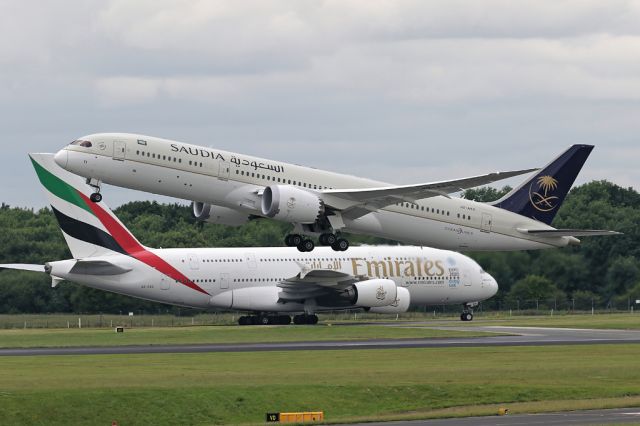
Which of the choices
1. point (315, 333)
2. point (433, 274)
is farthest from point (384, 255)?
point (315, 333)

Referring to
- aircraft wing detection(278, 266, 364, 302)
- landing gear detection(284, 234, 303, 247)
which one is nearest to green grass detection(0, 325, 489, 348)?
landing gear detection(284, 234, 303, 247)

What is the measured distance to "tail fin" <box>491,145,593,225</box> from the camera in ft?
229

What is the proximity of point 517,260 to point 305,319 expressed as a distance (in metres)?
15.8

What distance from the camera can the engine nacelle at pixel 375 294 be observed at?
84.7 meters

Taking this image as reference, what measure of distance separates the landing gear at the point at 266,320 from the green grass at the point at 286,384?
2945 cm

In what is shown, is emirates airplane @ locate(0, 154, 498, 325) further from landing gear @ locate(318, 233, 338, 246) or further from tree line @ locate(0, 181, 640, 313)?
landing gear @ locate(318, 233, 338, 246)

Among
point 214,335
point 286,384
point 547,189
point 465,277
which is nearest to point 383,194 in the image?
point 547,189

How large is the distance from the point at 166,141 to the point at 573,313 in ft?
169

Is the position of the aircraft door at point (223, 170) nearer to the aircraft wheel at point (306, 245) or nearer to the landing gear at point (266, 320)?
the aircraft wheel at point (306, 245)

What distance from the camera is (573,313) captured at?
4033 inches

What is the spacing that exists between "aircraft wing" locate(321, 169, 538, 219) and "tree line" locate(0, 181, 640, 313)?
94.0ft

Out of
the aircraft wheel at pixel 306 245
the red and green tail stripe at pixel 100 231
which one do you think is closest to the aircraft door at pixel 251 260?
the red and green tail stripe at pixel 100 231

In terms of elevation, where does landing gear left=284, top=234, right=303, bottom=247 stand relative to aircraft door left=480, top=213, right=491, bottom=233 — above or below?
below

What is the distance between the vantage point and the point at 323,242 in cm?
6469
